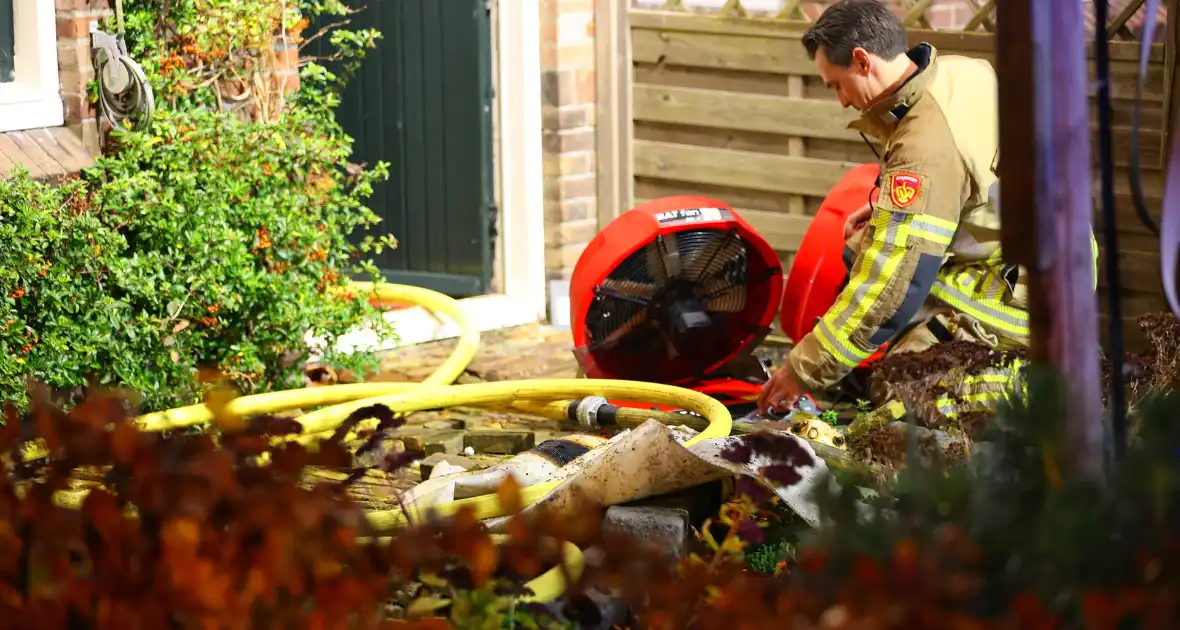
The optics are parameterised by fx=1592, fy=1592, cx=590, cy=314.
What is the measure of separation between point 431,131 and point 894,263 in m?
3.72

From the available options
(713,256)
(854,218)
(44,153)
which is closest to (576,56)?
(713,256)

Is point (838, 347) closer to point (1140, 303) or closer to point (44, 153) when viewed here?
point (1140, 303)

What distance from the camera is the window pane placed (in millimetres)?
6449

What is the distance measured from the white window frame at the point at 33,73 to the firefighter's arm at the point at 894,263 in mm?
3231

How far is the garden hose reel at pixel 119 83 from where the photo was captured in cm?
645

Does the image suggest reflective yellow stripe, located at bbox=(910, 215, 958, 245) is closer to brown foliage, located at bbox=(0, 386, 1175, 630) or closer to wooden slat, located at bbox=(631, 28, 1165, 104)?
wooden slat, located at bbox=(631, 28, 1165, 104)

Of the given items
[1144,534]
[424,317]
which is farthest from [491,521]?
[424,317]

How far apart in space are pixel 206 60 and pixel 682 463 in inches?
137

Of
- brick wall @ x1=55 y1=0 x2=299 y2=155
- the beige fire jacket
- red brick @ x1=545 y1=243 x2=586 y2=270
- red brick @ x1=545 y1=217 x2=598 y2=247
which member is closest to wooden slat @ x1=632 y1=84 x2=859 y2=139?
red brick @ x1=545 y1=217 x2=598 y2=247

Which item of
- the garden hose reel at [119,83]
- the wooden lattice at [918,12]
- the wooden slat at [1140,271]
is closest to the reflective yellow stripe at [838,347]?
the wooden lattice at [918,12]

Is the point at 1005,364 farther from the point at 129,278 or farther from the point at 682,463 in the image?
the point at 129,278

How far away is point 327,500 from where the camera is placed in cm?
237

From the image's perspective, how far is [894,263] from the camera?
5660 mm

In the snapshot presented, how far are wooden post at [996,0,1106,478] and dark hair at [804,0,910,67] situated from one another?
3.16 meters
